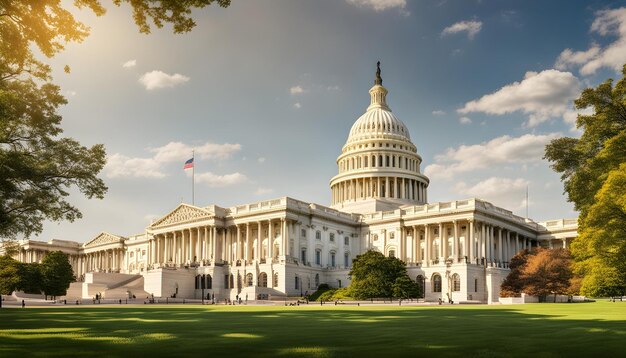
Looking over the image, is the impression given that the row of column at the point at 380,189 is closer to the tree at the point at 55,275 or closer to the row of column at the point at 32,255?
the tree at the point at 55,275

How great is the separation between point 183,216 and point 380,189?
4863 cm

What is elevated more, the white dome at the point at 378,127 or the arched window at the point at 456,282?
the white dome at the point at 378,127

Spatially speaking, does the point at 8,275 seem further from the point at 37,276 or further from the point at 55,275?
the point at 55,275

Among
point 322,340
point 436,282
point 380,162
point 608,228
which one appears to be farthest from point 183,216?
point 322,340

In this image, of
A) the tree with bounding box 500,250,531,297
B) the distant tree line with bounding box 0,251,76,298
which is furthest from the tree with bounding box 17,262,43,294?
the tree with bounding box 500,250,531,297

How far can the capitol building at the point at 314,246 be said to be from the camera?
111 m

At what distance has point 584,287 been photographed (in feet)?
163

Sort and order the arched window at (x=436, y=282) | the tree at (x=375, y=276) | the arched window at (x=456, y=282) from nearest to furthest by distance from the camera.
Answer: the tree at (x=375, y=276) → the arched window at (x=456, y=282) → the arched window at (x=436, y=282)

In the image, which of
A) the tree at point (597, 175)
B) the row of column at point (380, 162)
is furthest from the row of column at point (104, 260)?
the tree at point (597, 175)

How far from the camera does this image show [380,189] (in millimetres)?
150000

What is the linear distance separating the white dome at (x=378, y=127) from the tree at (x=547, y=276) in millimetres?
73474

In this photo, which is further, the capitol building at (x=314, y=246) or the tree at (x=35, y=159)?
the capitol building at (x=314, y=246)

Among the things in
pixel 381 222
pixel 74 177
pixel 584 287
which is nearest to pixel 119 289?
pixel 381 222

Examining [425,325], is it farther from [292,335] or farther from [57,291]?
[57,291]
